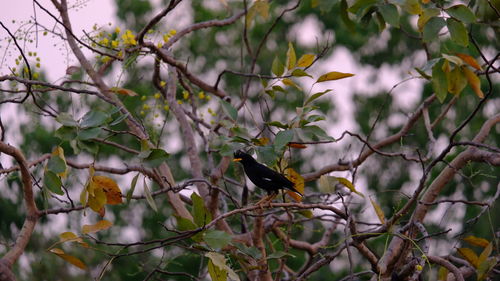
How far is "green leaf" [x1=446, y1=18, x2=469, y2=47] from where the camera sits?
8.27ft

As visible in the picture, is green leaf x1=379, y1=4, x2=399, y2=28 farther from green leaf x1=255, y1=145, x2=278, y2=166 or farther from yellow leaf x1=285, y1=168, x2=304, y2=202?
yellow leaf x1=285, y1=168, x2=304, y2=202

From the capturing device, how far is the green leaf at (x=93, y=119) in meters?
2.52

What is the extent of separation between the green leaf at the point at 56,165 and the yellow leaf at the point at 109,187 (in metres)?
0.19

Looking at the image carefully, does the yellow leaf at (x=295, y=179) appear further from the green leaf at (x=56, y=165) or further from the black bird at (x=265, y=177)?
the green leaf at (x=56, y=165)

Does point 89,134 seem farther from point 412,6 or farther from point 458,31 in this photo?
point 458,31

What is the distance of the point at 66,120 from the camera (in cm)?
254

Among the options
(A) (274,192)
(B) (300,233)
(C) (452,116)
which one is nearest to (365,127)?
(C) (452,116)

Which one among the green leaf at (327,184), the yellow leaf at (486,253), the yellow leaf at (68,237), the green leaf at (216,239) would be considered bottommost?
the yellow leaf at (486,253)

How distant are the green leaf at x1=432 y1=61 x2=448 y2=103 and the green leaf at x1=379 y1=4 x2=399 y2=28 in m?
0.19

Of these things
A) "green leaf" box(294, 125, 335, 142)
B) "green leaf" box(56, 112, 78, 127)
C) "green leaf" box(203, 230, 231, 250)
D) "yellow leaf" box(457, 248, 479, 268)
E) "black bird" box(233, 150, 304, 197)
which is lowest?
"yellow leaf" box(457, 248, 479, 268)

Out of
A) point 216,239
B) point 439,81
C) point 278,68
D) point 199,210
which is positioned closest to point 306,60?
point 278,68

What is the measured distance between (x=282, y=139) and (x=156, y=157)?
1.33ft

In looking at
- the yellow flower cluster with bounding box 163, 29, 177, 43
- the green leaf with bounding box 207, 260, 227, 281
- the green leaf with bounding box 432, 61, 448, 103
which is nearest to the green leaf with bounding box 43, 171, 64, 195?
the green leaf with bounding box 207, 260, 227, 281

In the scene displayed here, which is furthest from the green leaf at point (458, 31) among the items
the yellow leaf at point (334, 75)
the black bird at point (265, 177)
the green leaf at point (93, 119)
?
the green leaf at point (93, 119)
